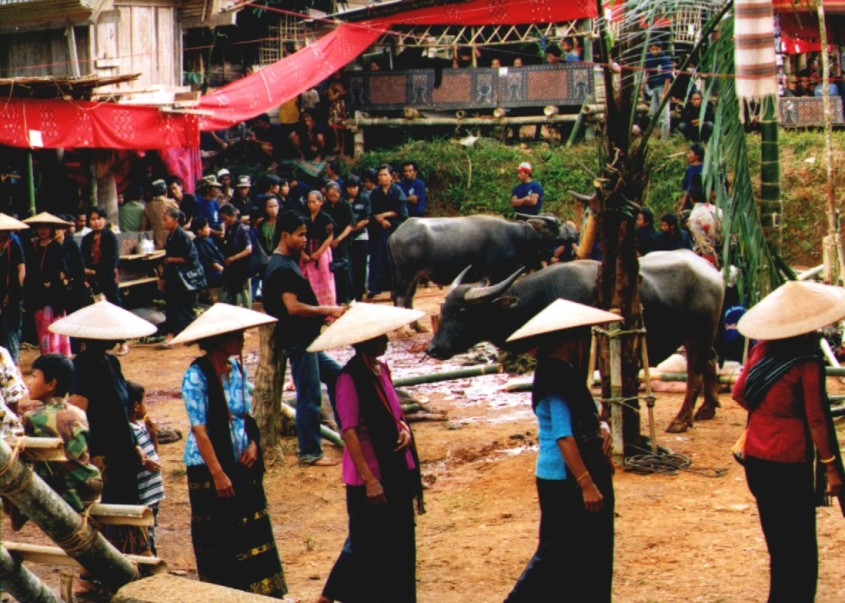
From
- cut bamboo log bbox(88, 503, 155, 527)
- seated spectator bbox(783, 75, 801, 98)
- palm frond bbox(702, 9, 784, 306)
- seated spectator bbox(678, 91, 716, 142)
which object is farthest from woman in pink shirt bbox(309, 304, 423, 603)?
seated spectator bbox(783, 75, 801, 98)

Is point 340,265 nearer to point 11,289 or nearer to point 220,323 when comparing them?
point 11,289

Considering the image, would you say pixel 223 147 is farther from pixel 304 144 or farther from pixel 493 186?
pixel 493 186

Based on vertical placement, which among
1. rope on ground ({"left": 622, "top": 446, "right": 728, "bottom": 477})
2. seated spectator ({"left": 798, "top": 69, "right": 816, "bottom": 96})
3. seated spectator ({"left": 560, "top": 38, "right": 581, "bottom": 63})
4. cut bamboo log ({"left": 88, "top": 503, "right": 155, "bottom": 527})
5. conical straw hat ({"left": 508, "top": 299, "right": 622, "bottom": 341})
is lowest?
rope on ground ({"left": 622, "top": 446, "right": 728, "bottom": 477})

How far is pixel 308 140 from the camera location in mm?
24375

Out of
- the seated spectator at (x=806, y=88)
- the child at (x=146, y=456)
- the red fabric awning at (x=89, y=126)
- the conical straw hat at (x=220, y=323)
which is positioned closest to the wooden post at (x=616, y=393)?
the conical straw hat at (x=220, y=323)

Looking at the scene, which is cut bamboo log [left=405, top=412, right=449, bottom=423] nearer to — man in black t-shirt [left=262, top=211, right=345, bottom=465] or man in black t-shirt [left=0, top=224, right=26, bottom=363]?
man in black t-shirt [left=262, top=211, right=345, bottom=465]

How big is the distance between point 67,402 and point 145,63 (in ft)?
51.0

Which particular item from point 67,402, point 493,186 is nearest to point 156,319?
point 493,186

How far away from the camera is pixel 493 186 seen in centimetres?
2277

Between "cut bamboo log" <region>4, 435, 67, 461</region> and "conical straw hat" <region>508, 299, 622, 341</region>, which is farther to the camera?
"conical straw hat" <region>508, 299, 622, 341</region>

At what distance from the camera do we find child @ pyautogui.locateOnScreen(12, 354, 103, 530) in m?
6.07

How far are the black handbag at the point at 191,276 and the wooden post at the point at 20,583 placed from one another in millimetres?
9703

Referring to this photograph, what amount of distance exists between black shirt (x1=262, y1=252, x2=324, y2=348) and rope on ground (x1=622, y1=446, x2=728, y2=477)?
7.97 feet

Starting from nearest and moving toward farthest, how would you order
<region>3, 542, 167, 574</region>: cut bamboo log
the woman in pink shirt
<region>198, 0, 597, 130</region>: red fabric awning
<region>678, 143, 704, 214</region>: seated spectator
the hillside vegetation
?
<region>3, 542, 167, 574</region>: cut bamboo log < the woman in pink shirt < <region>678, 143, 704, 214</region>: seated spectator < <region>198, 0, 597, 130</region>: red fabric awning < the hillside vegetation
